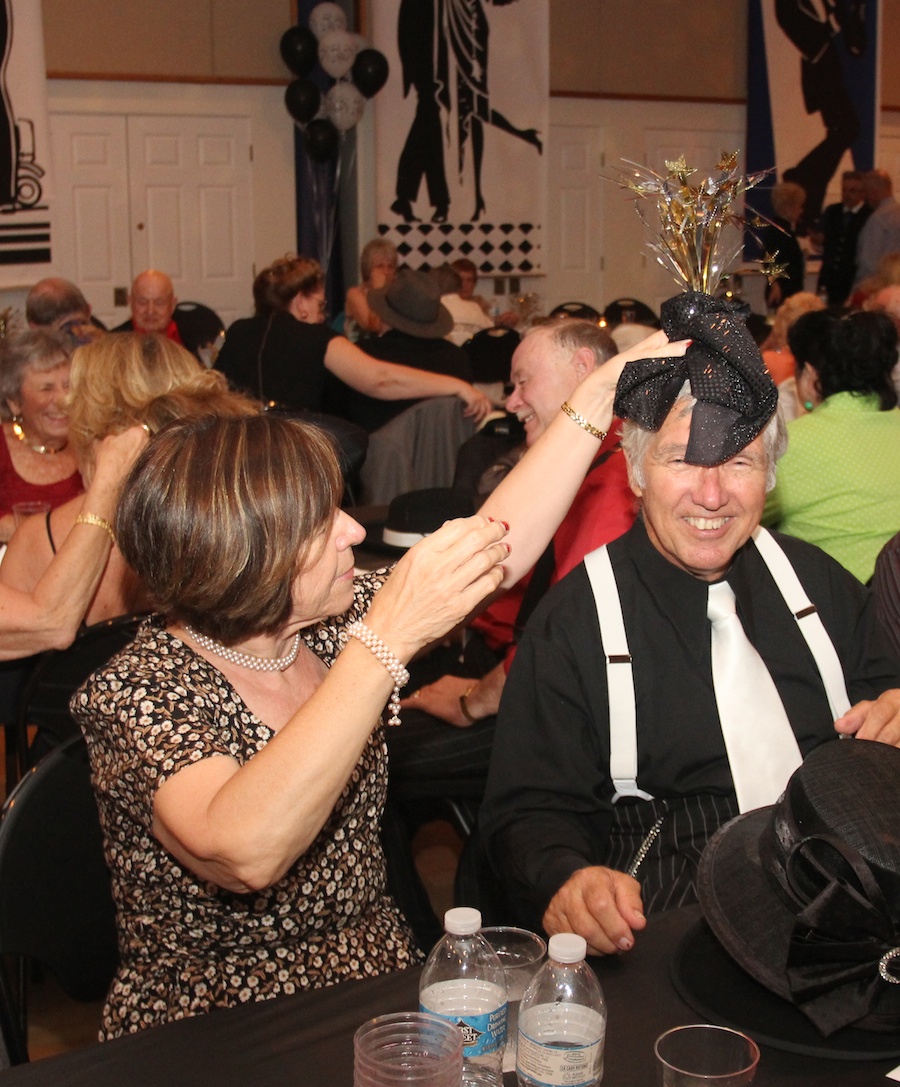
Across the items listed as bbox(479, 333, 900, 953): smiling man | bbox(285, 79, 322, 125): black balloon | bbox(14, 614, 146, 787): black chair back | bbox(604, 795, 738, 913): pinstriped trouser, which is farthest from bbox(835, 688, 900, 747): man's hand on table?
bbox(285, 79, 322, 125): black balloon

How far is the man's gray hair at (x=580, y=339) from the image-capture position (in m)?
3.22

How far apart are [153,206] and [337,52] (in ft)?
6.02

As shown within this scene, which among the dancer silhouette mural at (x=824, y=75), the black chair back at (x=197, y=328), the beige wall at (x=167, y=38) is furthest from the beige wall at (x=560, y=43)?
the black chair back at (x=197, y=328)

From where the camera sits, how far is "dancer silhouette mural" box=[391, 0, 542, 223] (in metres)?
9.53

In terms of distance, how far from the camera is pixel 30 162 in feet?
26.8

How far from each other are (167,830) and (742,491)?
1049 mm

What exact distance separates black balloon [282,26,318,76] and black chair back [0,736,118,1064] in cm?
844

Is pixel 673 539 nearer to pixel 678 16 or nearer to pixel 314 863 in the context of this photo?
pixel 314 863

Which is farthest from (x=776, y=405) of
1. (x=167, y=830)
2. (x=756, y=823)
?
(x=167, y=830)

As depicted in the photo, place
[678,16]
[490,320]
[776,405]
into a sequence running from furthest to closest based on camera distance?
1. [678,16]
2. [490,320]
3. [776,405]

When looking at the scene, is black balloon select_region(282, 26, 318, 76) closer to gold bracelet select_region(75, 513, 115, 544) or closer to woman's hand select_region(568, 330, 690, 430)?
gold bracelet select_region(75, 513, 115, 544)

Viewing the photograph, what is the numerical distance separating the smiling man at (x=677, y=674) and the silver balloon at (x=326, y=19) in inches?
323

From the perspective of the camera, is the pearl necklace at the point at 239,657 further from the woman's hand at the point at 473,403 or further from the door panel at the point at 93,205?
the door panel at the point at 93,205

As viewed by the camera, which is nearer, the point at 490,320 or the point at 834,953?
the point at 834,953
